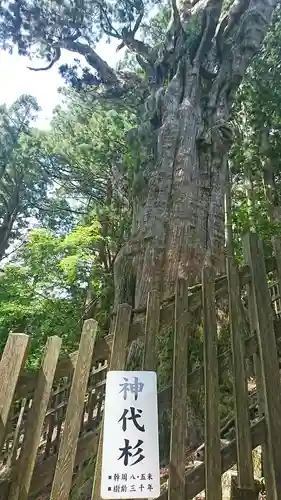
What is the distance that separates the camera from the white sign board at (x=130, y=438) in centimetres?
132

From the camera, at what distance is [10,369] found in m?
1.46

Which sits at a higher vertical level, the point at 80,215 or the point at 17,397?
the point at 80,215

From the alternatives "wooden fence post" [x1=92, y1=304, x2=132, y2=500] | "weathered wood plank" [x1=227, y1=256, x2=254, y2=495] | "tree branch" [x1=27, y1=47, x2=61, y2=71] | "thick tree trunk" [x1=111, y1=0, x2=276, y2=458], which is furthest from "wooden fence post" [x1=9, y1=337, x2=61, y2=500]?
"tree branch" [x1=27, y1=47, x2=61, y2=71]

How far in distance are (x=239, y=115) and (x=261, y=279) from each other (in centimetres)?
1070

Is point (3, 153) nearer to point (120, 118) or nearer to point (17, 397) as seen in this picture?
point (120, 118)

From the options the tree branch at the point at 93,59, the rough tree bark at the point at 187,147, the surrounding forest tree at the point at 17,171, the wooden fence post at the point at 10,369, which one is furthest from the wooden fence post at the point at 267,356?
the surrounding forest tree at the point at 17,171

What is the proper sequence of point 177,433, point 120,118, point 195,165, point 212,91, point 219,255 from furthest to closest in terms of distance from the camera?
point 120,118, point 212,91, point 195,165, point 219,255, point 177,433

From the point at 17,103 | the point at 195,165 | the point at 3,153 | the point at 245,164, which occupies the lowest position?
the point at 195,165

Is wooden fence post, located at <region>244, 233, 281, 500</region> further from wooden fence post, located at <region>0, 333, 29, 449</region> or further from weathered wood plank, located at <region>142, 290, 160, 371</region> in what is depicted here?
wooden fence post, located at <region>0, 333, 29, 449</region>

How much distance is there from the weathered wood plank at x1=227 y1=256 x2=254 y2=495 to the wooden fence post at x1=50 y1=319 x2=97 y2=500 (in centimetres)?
61

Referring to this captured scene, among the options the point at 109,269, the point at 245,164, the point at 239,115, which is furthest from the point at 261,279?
the point at 239,115

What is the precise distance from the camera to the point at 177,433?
4.75ft

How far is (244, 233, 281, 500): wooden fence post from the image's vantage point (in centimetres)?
146

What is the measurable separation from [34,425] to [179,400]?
0.57 meters
